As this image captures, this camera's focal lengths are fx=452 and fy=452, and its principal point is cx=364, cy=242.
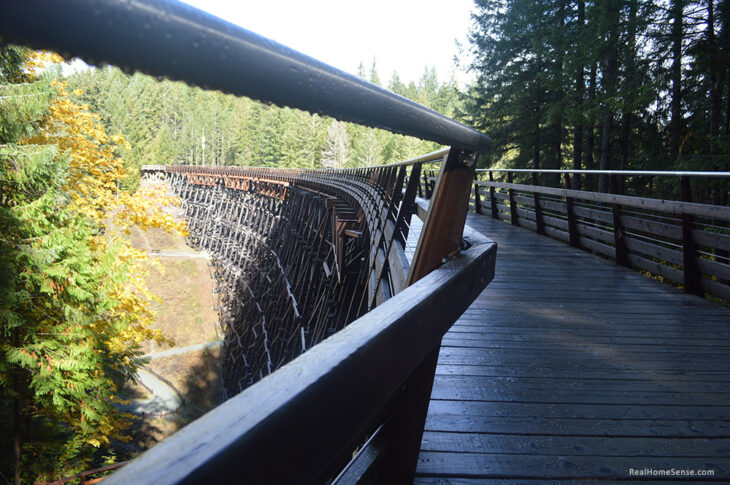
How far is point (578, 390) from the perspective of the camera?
7.09 feet

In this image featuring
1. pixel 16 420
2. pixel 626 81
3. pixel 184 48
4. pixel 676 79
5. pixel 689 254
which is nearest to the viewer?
pixel 184 48

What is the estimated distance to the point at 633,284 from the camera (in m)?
4.41

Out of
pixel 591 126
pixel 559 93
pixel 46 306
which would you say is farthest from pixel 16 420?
pixel 559 93

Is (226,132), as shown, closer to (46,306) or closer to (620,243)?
(46,306)

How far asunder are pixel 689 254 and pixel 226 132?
73159 mm

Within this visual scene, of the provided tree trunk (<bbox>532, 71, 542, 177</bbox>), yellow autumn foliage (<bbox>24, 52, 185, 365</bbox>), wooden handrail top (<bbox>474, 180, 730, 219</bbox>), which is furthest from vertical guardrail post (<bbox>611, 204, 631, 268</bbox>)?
tree trunk (<bbox>532, 71, 542, 177</bbox>)

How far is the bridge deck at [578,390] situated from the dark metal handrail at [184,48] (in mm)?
1356

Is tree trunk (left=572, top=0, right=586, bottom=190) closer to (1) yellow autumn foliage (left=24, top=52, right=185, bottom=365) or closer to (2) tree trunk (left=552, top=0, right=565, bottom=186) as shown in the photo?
(2) tree trunk (left=552, top=0, right=565, bottom=186)

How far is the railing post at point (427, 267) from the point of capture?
41.1 inches

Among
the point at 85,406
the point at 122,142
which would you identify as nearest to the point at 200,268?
the point at 122,142

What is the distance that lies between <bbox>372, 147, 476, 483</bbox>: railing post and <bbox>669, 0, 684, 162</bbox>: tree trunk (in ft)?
40.1

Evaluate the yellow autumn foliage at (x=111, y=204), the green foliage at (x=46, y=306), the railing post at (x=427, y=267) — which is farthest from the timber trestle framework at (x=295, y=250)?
the green foliage at (x=46, y=306)

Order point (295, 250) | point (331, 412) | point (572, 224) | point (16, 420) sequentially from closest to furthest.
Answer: point (331, 412)
point (572, 224)
point (16, 420)
point (295, 250)

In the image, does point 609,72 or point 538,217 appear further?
point 609,72
